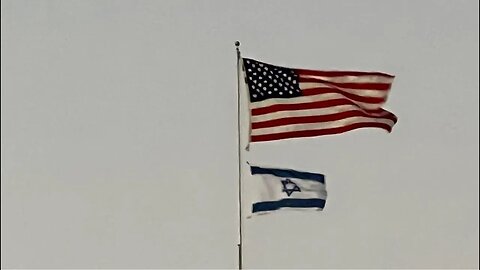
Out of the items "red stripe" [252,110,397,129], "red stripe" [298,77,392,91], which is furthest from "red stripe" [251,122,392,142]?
"red stripe" [298,77,392,91]

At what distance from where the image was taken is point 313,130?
93.8 feet

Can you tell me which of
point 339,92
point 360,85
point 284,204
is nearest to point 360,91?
point 360,85

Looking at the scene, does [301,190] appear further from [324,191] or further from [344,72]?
[344,72]

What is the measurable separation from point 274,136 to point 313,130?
2.58ft

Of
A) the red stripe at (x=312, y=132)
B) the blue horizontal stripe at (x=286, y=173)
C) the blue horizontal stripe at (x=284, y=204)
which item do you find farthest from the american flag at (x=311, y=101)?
the blue horizontal stripe at (x=284, y=204)

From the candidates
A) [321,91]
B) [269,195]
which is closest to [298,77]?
[321,91]

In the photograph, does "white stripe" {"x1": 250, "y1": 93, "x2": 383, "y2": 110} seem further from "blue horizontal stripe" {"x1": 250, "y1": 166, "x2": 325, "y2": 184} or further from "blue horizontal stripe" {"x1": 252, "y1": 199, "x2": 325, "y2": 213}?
"blue horizontal stripe" {"x1": 252, "y1": 199, "x2": 325, "y2": 213}

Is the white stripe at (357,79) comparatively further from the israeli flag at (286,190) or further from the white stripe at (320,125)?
the israeli flag at (286,190)

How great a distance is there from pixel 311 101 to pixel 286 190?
5.79 feet

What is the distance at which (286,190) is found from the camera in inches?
1118

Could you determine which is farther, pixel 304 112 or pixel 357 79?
pixel 357 79

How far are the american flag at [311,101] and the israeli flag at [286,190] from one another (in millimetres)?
680

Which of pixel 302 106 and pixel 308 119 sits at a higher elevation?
pixel 302 106

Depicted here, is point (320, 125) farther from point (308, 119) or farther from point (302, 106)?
point (302, 106)
